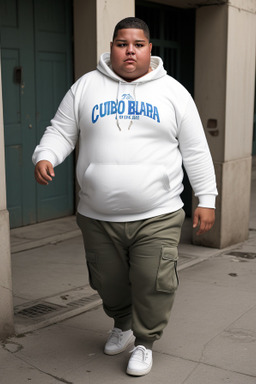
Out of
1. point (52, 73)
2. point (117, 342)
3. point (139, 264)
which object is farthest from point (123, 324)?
point (52, 73)

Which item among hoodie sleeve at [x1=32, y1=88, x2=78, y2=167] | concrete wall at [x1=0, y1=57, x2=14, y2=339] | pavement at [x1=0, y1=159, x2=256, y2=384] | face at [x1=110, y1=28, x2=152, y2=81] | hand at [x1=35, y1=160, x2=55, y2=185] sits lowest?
pavement at [x1=0, y1=159, x2=256, y2=384]

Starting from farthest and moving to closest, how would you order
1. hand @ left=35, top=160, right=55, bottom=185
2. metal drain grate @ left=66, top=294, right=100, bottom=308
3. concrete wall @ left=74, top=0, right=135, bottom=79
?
1. concrete wall @ left=74, top=0, right=135, bottom=79
2. metal drain grate @ left=66, top=294, right=100, bottom=308
3. hand @ left=35, top=160, right=55, bottom=185

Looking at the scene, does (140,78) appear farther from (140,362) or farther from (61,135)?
(140,362)

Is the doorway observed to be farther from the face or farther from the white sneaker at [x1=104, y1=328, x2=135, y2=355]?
the face

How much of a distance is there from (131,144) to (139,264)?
2.08ft

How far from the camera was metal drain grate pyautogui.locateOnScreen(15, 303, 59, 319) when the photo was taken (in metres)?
4.23

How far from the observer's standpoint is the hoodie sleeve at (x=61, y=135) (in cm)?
331

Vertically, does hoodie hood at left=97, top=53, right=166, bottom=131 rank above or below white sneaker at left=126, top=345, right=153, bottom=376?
above

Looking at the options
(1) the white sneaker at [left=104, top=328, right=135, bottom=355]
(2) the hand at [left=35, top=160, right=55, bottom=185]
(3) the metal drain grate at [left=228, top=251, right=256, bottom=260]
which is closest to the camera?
(2) the hand at [left=35, top=160, right=55, bottom=185]

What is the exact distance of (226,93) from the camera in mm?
5969

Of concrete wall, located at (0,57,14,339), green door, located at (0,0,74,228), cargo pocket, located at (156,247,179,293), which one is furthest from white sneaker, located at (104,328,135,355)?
green door, located at (0,0,74,228)

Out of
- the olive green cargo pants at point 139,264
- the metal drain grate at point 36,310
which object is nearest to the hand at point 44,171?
the olive green cargo pants at point 139,264

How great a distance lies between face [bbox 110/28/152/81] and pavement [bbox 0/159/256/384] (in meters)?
1.64

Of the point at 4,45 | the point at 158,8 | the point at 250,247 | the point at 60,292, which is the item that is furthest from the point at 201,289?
the point at 158,8
